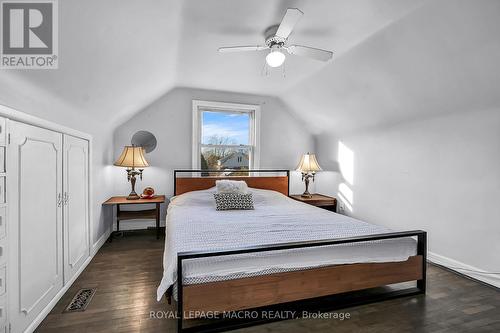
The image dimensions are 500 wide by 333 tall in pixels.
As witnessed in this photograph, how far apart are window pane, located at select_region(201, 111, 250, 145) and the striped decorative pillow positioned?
1506mm

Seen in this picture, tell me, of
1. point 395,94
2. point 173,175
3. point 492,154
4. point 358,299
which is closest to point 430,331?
point 358,299

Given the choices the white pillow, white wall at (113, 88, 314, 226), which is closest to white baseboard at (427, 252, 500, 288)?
the white pillow

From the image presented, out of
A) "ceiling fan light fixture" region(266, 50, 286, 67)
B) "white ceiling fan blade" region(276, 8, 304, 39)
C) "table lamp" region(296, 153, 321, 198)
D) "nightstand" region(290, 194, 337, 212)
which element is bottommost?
"nightstand" region(290, 194, 337, 212)

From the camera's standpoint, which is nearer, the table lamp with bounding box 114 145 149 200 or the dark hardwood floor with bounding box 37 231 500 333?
the dark hardwood floor with bounding box 37 231 500 333

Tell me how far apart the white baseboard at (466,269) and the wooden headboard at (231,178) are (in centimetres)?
235

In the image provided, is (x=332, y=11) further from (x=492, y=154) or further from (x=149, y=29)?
(x=492, y=154)

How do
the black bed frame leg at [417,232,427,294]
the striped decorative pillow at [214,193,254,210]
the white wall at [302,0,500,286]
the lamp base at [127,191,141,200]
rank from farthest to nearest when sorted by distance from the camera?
the lamp base at [127,191,141,200]
the striped decorative pillow at [214,193,254,210]
the black bed frame leg at [417,232,427,294]
the white wall at [302,0,500,286]

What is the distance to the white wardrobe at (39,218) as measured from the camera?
1.54m

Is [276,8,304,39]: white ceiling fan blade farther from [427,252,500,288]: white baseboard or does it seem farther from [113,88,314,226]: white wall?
[427,252,500,288]: white baseboard

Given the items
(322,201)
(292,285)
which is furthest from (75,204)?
(322,201)

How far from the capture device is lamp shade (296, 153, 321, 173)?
4.53 metres

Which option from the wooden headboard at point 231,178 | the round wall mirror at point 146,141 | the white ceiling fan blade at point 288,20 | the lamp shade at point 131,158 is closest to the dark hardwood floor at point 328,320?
the lamp shade at point 131,158

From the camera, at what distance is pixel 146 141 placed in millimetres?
4184

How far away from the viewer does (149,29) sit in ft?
6.80
